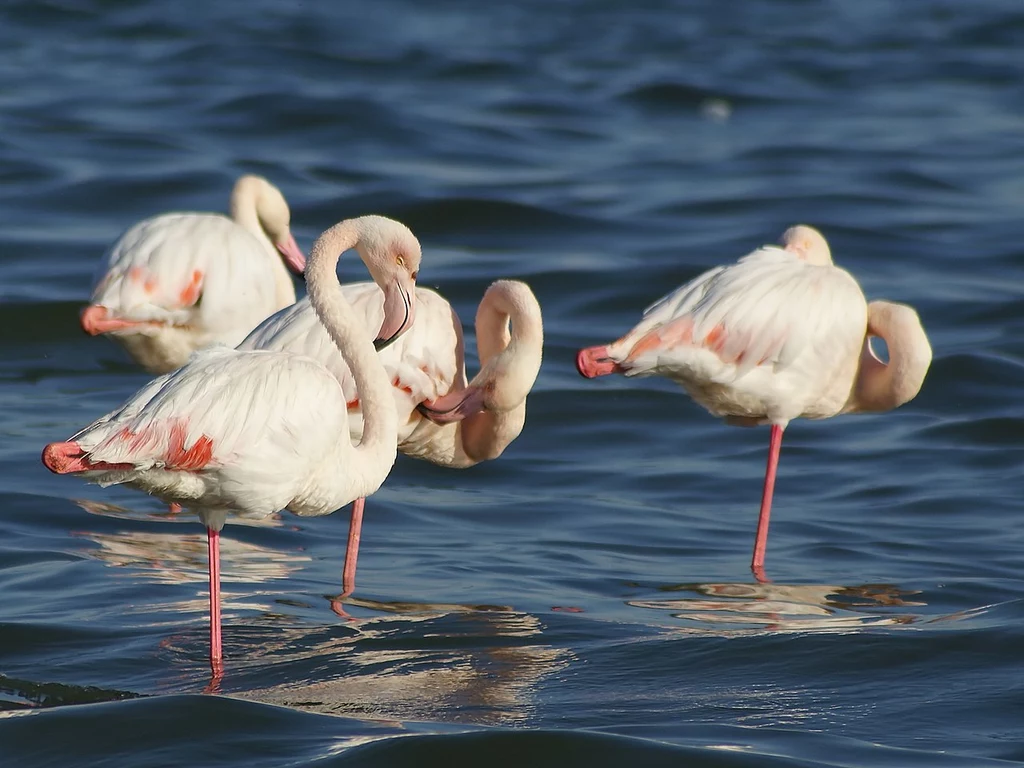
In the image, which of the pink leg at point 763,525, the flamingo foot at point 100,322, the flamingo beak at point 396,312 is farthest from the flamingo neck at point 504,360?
the flamingo foot at point 100,322

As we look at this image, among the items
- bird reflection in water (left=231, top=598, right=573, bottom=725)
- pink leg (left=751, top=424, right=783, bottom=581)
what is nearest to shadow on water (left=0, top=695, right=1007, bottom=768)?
bird reflection in water (left=231, top=598, right=573, bottom=725)

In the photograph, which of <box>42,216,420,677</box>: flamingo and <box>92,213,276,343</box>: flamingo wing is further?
<box>92,213,276,343</box>: flamingo wing

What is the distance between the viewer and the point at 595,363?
6484 millimetres

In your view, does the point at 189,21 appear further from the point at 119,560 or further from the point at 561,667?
the point at 561,667

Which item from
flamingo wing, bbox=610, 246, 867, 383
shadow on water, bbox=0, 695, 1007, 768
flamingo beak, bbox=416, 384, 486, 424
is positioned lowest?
shadow on water, bbox=0, 695, 1007, 768

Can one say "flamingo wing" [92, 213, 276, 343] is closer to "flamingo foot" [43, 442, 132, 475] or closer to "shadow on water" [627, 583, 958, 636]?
"shadow on water" [627, 583, 958, 636]

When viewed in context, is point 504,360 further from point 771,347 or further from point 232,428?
point 232,428

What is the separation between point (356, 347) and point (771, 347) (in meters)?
2.22

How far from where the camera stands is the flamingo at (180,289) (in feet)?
26.3

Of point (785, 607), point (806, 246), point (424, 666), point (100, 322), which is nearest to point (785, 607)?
point (785, 607)

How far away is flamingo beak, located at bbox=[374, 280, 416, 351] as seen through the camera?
17.7 feet

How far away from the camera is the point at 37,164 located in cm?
1470

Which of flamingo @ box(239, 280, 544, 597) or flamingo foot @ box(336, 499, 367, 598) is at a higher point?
flamingo @ box(239, 280, 544, 597)

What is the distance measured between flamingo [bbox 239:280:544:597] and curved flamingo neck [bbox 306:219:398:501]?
0.77m
